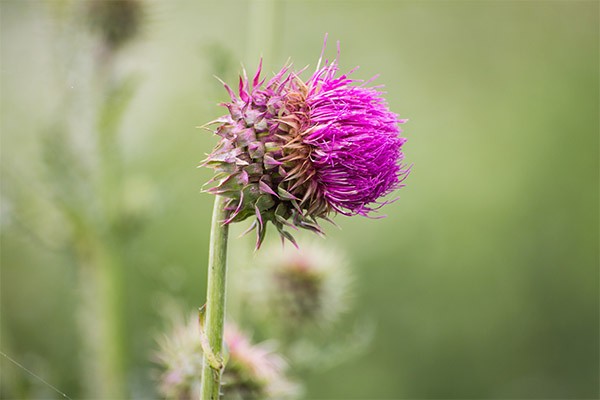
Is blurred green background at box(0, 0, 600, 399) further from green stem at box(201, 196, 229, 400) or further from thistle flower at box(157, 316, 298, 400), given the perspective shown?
green stem at box(201, 196, 229, 400)

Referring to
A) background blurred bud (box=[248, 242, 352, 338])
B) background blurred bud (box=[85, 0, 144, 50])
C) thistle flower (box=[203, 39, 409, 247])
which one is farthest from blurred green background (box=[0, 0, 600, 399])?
thistle flower (box=[203, 39, 409, 247])

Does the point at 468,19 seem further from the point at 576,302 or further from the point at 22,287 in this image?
the point at 22,287

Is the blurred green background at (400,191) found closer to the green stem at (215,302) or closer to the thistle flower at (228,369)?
the thistle flower at (228,369)

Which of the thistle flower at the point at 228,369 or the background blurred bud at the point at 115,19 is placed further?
the background blurred bud at the point at 115,19

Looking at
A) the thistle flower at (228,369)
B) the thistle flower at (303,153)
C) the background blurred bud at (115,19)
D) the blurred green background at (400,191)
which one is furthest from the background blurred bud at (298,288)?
the thistle flower at (303,153)

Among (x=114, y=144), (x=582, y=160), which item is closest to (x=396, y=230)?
(x=582, y=160)

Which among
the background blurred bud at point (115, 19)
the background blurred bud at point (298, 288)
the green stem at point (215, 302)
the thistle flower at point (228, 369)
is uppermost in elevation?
the background blurred bud at point (115, 19)
